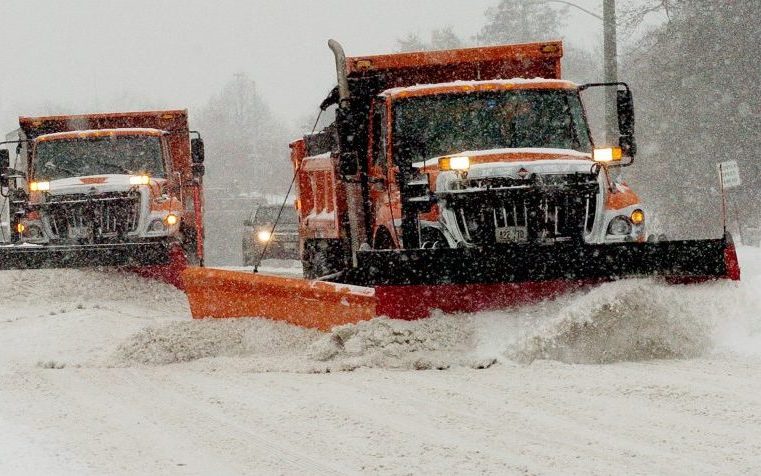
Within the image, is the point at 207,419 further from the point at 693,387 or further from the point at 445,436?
the point at 693,387

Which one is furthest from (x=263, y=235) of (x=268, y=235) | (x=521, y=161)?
(x=521, y=161)

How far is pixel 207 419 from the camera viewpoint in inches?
232

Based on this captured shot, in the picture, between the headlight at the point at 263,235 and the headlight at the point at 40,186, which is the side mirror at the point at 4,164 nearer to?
the headlight at the point at 40,186

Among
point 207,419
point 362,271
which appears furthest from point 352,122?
point 207,419

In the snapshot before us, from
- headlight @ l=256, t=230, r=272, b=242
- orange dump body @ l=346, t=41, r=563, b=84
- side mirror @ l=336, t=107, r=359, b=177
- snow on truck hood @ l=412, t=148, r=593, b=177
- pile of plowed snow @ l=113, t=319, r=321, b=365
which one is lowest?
headlight @ l=256, t=230, r=272, b=242

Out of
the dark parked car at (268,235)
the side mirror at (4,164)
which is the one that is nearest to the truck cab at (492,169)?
the side mirror at (4,164)

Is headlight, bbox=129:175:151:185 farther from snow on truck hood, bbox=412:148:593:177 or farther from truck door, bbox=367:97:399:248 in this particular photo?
snow on truck hood, bbox=412:148:593:177

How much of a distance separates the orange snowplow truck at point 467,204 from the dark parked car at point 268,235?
37.2 ft

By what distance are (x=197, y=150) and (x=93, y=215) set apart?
2.13m

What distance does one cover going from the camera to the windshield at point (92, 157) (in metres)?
14.9

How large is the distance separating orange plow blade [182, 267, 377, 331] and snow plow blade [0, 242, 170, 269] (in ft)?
13.9

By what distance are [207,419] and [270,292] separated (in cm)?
306

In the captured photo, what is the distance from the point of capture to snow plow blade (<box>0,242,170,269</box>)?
1356cm

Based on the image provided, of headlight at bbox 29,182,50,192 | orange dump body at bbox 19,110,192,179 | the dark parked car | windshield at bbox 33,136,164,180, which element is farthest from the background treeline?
headlight at bbox 29,182,50,192
